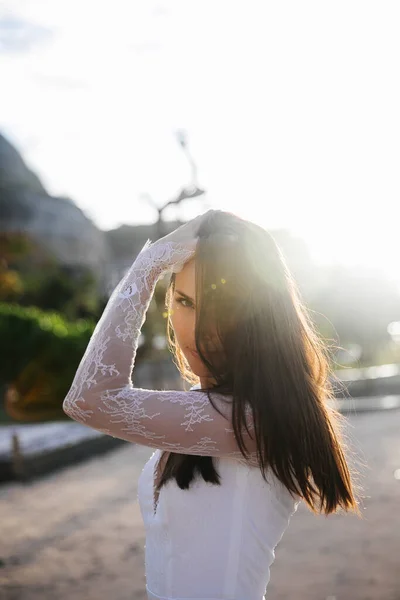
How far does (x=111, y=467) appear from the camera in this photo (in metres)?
10.4

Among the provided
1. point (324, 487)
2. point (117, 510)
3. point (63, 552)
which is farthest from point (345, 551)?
point (324, 487)

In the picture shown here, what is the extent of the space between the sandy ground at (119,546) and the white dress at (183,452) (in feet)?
10.1

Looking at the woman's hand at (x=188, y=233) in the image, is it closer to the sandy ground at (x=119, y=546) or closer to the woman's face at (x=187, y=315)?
the woman's face at (x=187, y=315)

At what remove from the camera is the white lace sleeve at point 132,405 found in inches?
59.6

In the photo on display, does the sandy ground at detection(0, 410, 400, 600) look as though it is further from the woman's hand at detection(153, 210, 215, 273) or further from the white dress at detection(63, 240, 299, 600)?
the woman's hand at detection(153, 210, 215, 273)

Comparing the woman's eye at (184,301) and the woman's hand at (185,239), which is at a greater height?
the woman's hand at (185,239)

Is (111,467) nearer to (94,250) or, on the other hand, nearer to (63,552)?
(63,552)

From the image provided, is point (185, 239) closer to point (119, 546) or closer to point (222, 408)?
point (222, 408)

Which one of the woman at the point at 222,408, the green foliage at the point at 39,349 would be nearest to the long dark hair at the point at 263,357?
the woman at the point at 222,408

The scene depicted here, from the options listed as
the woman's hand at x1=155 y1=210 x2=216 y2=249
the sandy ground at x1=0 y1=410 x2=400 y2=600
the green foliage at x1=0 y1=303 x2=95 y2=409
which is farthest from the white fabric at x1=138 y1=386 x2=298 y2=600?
the green foliage at x1=0 y1=303 x2=95 y2=409

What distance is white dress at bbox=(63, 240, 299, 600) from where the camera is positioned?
1.52 meters

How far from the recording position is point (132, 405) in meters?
1.52

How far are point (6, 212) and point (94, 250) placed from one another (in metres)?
5.77

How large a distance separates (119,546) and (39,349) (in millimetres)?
7662
